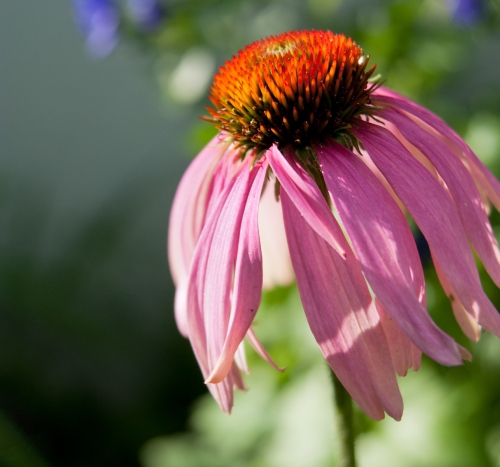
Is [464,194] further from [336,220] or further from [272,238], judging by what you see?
[272,238]

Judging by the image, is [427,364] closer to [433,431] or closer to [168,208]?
[433,431]

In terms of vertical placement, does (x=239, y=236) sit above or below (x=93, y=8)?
below

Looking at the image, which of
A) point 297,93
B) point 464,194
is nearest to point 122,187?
point 297,93

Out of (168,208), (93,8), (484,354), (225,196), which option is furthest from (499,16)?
(168,208)

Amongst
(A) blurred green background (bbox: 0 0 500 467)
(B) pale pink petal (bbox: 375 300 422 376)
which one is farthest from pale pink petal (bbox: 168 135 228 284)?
(A) blurred green background (bbox: 0 0 500 467)

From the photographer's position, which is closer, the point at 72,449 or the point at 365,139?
the point at 365,139
